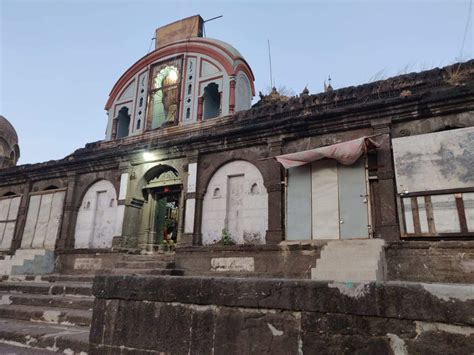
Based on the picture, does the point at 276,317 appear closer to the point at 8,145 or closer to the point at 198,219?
the point at 198,219

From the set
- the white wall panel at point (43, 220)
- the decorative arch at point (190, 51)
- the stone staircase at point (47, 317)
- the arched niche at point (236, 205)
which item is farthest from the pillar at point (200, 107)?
the stone staircase at point (47, 317)

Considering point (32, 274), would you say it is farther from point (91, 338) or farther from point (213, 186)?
point (91, 338)

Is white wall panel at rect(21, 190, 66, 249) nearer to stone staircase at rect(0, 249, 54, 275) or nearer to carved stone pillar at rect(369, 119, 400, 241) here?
stone staircase at rect(0, 249, 54, 275)

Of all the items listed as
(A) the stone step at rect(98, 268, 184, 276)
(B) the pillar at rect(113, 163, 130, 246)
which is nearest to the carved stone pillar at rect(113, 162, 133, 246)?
(B) the pillar at rect(113, 163, 130, 246)

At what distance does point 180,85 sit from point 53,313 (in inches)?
416

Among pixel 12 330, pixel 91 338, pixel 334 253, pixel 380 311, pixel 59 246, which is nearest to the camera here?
pixel 380 311

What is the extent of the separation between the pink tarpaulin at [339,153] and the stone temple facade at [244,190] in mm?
38

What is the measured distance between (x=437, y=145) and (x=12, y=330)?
931 centimetres

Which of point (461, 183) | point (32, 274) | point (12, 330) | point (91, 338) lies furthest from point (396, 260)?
point (32, 274)

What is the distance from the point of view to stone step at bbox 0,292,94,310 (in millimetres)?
6688

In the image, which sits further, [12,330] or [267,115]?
[267,115]

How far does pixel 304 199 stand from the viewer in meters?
9.49

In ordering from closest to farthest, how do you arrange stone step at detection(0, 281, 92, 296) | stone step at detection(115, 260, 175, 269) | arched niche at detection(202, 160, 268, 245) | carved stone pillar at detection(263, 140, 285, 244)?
stone step at detection(0, 281, 92, 296) < carved stone pillar at detection(263, 140, 285, 244) < stone step at detection(115, 260, 175, 269) < arched niche at detection(202, 160, 268, 245)

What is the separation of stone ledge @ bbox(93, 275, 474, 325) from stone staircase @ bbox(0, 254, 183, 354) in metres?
1.71
